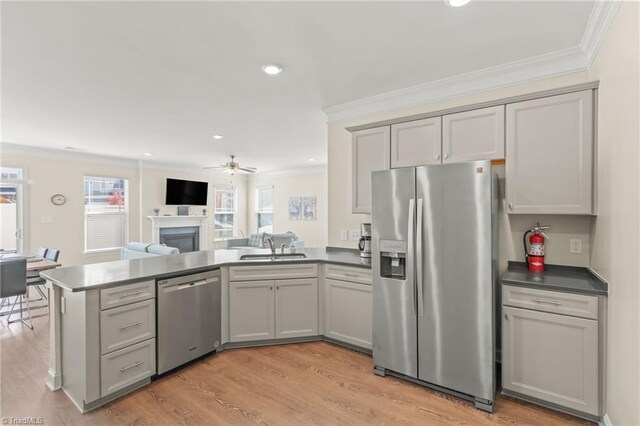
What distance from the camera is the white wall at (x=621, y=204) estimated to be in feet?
4.90

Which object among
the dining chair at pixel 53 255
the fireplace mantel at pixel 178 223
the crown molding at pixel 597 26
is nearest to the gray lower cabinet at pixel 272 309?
the crown molding at pixel 597 26

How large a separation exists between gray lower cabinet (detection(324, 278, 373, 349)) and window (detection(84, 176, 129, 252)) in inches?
237

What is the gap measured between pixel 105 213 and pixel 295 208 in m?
4.50

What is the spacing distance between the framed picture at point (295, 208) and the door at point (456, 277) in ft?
21.7

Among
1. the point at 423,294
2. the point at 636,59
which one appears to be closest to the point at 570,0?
the point at 636,59

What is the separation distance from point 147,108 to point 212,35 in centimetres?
200

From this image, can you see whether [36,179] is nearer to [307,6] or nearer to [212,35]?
[212,35]

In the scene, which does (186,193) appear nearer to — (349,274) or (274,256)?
(274,256)

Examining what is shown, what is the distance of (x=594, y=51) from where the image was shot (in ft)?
7.39

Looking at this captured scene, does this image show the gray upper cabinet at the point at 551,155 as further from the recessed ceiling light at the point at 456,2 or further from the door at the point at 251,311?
the door at the point at 251,311

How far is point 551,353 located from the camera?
6.94ft

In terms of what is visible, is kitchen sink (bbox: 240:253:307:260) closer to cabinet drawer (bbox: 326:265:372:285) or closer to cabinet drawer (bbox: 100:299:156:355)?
cabinet drawer (bbox: 326:265:372:285)

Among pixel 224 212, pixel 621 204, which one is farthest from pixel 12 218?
pixel 621 204

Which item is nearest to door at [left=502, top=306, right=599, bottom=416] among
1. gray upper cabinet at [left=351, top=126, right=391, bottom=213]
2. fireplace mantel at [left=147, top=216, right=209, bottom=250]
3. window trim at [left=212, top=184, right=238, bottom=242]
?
gray upper cabinet at [left=351, top=126, right=391, bottom=213]
